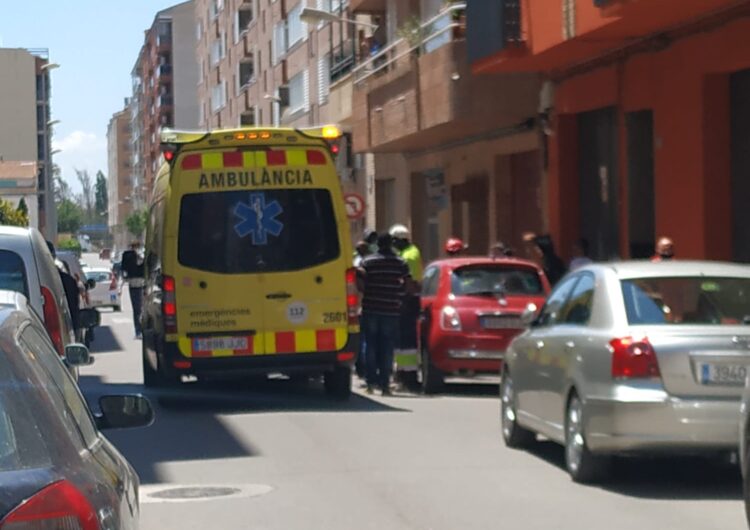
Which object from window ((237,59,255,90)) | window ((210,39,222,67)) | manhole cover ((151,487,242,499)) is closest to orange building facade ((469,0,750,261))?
manhole cover ((151,487,242,499))

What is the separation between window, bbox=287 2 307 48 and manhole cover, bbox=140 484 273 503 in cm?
4472

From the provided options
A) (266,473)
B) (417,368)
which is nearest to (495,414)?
(417,368)

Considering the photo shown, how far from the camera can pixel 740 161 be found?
19625 millimetres

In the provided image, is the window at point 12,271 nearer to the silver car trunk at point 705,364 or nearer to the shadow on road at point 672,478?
the shadow on road at point 672,478

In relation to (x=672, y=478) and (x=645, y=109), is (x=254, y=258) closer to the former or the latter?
(x=672, y=478)

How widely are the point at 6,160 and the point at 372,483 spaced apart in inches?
4675

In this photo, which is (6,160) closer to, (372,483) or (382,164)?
(382,164)

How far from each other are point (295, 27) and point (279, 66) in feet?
12.3

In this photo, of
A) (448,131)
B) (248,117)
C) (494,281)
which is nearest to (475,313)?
(494,281)

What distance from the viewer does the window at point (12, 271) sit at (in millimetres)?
10836

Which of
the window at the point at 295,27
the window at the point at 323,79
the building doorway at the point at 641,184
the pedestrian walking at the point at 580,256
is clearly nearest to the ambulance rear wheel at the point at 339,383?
the pedestrian walking at the point at 580,256

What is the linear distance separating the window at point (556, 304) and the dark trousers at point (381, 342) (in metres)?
5.82

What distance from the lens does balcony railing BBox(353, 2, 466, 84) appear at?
25.3 m

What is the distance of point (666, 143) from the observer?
20906 millimetres
